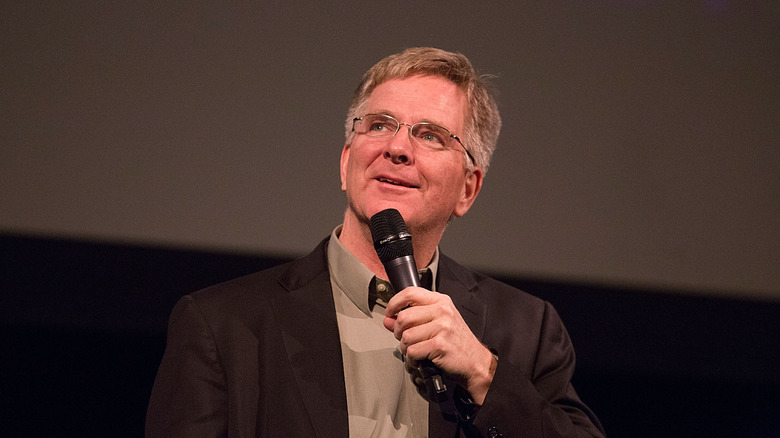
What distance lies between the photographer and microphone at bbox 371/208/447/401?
1.31 m

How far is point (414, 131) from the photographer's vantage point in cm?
182

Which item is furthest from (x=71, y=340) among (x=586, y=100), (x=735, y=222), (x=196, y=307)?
(x=735, y=222)

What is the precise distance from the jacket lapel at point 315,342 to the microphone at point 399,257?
8.5 inches

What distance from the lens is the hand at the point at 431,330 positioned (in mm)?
1273

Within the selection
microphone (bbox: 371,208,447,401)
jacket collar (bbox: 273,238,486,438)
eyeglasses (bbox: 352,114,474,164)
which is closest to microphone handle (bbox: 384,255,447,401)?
microphone (bbox: 371,208,447,401)

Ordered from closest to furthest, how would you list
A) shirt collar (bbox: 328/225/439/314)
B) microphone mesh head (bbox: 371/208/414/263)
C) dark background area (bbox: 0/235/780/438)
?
microphone mesh head (bbox: 371/208/414/263) < shirt collar (bbox: 328/225/439/314) < dark background area (bbox: 0/235/780/438)

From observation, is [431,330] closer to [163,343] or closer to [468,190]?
[468,190]

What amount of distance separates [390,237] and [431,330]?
244mm

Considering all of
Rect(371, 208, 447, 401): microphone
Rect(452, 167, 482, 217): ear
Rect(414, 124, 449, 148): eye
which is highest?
Rect(414, 124, 449, 148): eye

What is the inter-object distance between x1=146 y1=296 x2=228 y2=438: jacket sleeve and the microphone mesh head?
45cm

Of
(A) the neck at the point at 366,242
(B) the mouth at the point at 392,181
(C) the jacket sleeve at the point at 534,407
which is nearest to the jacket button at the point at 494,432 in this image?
(C) the jacket sleeve at the point at 534,407

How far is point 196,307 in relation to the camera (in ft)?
5.36

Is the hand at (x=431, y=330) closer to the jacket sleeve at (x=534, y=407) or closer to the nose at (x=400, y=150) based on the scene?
the jacket sleeve at (x=534, y=407)

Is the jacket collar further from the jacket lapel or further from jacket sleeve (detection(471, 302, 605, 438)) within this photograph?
jacket sleeve (detection(471, 302, 605, 438))
